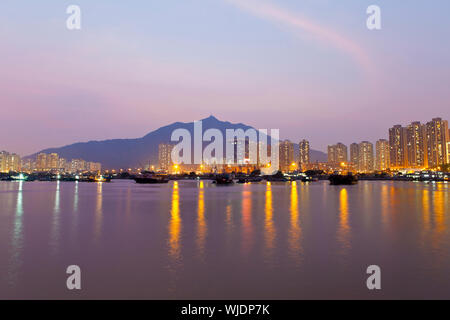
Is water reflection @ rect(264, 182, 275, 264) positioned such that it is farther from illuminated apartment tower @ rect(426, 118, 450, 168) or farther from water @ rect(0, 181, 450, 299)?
illuminated apartment tower @ rect(426, 118, 450, 168)

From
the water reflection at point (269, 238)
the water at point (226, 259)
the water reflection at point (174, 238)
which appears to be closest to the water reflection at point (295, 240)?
the water at point (226, 259)

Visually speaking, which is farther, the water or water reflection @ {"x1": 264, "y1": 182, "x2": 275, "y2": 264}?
water reflection @ {"x1": 264, "y1": 182, "x2": 275, "y2": 264}

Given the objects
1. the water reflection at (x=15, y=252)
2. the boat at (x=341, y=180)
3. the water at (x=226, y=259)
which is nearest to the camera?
the water at (x=226, y=259)

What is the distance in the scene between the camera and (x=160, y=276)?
966 cm

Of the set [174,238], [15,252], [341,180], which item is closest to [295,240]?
[174,238]

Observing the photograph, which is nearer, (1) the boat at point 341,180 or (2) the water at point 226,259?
(2) the water at point 226,259

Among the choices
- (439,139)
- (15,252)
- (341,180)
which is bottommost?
(15,252)

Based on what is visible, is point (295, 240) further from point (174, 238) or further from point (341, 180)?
point (341, 180)

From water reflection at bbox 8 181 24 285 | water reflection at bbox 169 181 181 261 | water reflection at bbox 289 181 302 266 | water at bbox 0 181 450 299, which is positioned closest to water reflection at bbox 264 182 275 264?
water at bbox 0 181 450 299

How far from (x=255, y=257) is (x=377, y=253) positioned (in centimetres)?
444

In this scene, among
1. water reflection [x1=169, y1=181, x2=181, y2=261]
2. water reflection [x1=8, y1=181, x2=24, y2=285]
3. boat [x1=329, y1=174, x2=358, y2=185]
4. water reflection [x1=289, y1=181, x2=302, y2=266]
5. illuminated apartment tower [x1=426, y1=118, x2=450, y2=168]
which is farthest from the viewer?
illuminated apartment tower [x1=426, y1=118, x2=450, y2=168]

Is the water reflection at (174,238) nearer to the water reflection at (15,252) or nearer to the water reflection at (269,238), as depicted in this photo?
the water reflection at (269,238)

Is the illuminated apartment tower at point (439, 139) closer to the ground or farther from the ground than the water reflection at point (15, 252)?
farther from the ground
